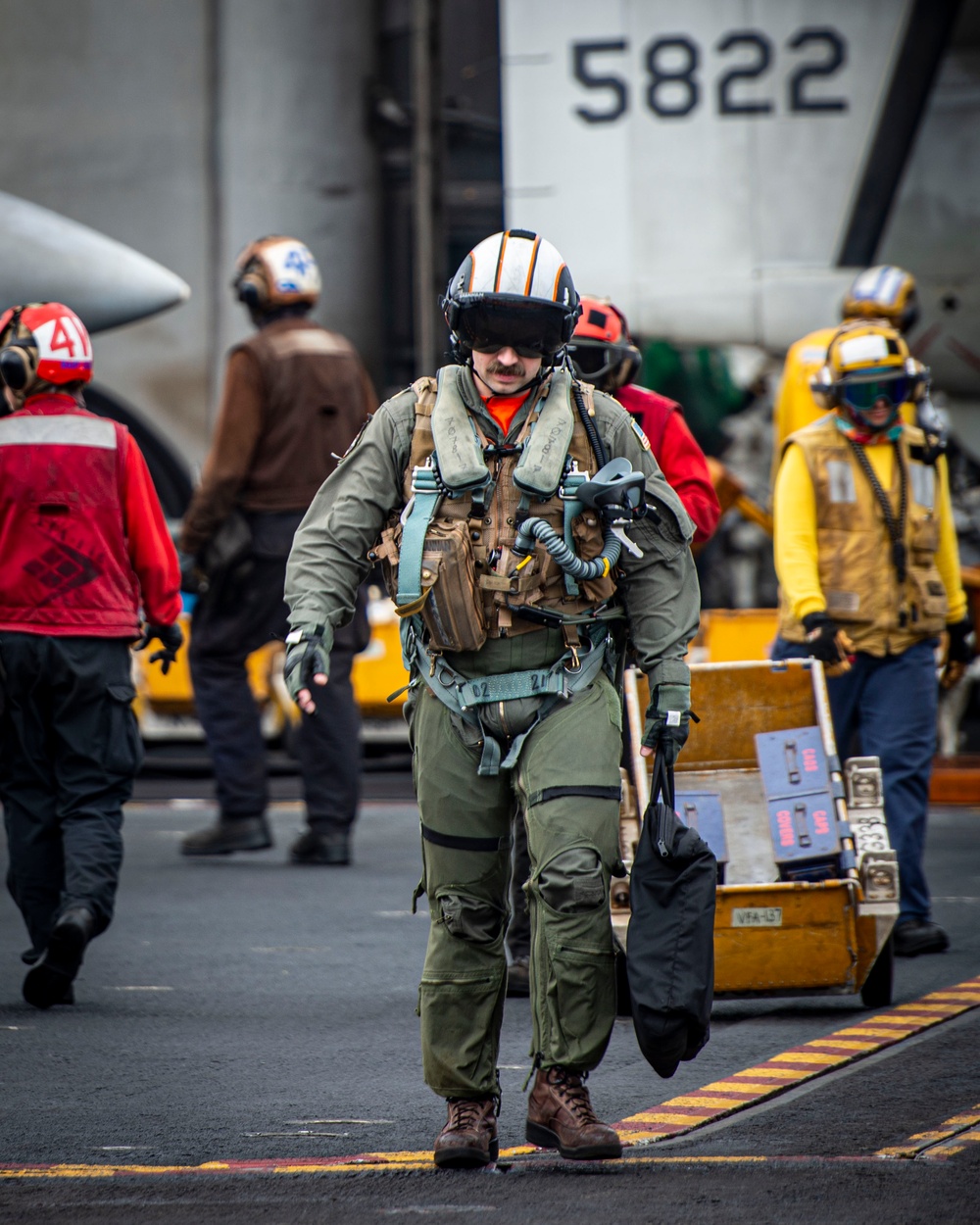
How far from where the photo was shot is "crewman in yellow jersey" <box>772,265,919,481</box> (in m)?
8.65

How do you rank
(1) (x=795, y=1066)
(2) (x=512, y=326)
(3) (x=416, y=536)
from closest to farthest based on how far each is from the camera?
1. (3) (x=416, y=536)
2. (2) (x=512, y=326)
3. (1) (x=795, y=1066)

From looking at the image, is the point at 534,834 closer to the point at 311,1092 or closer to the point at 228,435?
the point at 311,1092

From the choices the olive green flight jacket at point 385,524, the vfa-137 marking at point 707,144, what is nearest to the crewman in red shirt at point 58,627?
the olive green flight jacket at point 385,524

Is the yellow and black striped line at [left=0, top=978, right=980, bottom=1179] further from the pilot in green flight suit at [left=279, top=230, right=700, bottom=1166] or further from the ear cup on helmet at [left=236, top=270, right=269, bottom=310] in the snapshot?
the ear cup on helmet at [left=236, top=270, right=269, bottom=310]

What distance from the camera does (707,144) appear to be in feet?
42.2

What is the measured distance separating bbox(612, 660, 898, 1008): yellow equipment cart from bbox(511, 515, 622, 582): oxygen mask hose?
58.3 inches

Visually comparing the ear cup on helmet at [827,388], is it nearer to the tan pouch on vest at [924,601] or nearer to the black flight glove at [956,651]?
the tan pouch on vest at [924,601]

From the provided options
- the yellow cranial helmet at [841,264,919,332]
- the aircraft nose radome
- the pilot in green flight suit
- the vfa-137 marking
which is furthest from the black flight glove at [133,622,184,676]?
the vfa-137 marking

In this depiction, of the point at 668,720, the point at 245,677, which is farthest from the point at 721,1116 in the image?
the point at 245,677

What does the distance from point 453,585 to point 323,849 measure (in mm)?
4567

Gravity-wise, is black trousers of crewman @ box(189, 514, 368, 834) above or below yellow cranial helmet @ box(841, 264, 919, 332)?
below

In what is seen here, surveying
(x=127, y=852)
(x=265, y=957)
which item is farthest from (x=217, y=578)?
(x=265, y=957)

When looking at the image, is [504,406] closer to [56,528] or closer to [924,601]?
[56,528]

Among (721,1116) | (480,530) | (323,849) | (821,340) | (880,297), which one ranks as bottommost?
(323,849)
